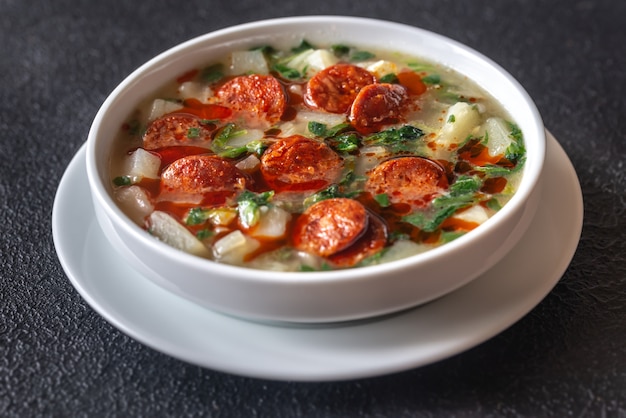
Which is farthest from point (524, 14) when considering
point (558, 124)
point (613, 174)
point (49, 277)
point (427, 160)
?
point (49, 277)

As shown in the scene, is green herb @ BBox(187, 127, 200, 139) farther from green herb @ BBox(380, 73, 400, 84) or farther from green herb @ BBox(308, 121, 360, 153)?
green herb @ BBox(380, 73, 400, 84)

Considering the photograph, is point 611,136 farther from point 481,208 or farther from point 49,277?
point 49,277

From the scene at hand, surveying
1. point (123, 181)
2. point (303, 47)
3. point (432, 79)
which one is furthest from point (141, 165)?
point (432, 79)

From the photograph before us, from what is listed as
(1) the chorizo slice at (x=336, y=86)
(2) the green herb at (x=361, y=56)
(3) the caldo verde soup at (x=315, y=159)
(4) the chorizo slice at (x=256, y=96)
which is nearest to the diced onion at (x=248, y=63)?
(3) the caldo verde soup at (x=315, y=159)

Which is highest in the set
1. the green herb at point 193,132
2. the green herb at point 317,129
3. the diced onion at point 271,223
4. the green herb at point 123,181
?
the diced onion at point 271,223

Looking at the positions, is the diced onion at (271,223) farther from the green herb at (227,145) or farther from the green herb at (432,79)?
the green herb at (432,79)

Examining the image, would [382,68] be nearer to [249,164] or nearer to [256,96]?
[256,96]

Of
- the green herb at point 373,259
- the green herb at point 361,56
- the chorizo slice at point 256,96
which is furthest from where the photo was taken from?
the green herb at point 361,56
